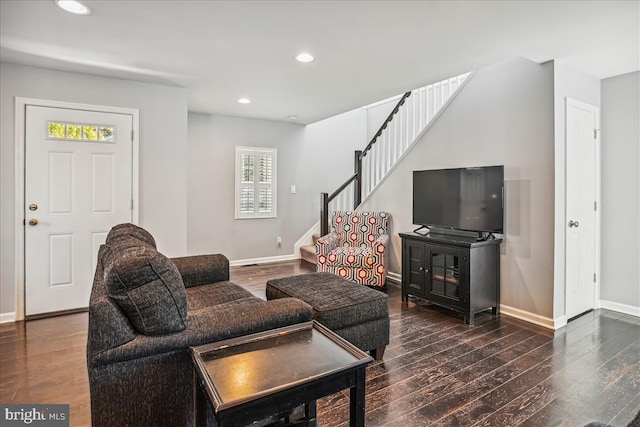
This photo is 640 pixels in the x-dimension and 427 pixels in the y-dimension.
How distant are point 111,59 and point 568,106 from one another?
13.8ft

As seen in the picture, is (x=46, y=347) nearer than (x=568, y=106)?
Yes

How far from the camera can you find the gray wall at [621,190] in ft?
11.3

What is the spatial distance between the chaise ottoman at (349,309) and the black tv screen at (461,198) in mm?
1535

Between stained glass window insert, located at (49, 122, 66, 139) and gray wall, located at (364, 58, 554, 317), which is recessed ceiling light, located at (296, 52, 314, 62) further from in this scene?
stained glass window insert, located at (49, 122, 66, 139)

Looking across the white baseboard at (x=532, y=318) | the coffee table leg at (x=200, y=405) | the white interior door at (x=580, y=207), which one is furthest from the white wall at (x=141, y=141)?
the white interior door at (x=580, y=207)

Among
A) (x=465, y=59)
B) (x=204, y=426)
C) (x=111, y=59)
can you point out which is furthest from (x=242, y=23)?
(x=204, y=426)

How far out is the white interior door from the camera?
10.7 feet

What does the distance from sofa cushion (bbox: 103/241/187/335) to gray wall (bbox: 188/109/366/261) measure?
13.3 feet

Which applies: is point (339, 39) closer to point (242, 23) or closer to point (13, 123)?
point (242, 23)

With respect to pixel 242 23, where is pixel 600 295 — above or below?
below

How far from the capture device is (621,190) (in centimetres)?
354

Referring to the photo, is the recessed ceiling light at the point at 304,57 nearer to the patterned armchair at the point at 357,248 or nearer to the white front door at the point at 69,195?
the white front door at the point at 69,195

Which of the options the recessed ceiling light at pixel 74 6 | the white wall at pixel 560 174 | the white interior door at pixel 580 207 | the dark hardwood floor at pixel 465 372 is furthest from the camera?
the white interior door at pixel 580 207

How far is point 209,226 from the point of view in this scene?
551 cm
